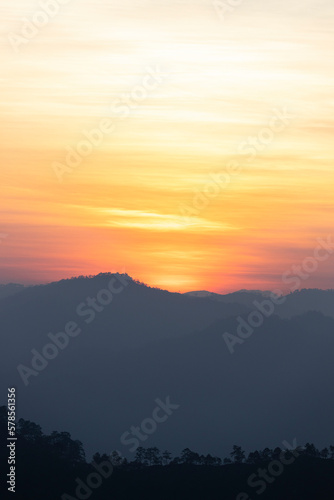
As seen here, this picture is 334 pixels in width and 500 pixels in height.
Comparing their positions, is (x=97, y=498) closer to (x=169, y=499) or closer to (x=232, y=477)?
(x=169, y=499)

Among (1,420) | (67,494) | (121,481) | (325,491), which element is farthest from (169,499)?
(1,420)

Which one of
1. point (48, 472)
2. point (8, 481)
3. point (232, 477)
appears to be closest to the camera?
point (8, 481)

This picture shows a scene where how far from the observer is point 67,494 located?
9306 centimetres

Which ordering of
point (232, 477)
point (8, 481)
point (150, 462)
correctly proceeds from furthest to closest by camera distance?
point (150, 462)
point (232, 477)
point (8, 481)

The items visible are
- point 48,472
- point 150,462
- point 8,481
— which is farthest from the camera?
point 150,462

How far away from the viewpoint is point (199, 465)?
10956 centimetres

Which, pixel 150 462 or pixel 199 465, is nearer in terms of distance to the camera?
pixel 199 465

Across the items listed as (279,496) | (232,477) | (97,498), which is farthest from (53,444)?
(279,496)

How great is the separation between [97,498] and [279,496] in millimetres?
24611

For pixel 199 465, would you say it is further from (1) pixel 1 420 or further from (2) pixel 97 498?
(1) pixel 1 420

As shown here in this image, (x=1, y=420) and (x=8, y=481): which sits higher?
(x=1, y=420)

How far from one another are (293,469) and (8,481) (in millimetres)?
40878

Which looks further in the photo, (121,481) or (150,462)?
(150,462)

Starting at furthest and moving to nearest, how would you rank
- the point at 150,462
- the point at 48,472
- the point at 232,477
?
1. the point at 150,462
2. the point at 232,477
3. the point at 48,472
